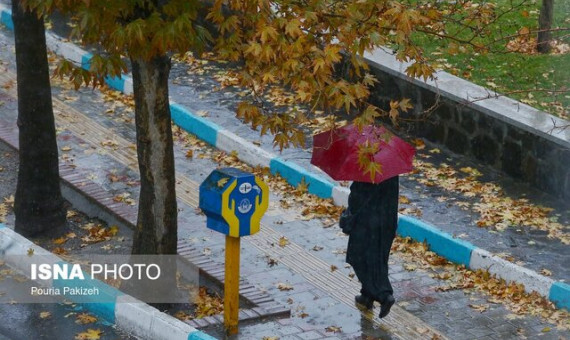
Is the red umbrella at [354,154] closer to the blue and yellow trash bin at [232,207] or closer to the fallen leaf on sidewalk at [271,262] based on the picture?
the blue and yellow trash bin at [232,207]

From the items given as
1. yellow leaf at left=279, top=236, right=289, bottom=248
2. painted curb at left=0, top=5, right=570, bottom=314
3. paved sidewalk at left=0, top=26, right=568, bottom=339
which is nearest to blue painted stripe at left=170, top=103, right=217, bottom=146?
painted curb at left=0, top=5, right=570, bottom=314

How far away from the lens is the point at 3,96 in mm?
15219

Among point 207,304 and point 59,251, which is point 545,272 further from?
point 59,251

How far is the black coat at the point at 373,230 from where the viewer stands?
959 cm

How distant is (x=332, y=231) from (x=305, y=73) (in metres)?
3.48

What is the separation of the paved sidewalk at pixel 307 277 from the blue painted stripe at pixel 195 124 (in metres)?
0.28

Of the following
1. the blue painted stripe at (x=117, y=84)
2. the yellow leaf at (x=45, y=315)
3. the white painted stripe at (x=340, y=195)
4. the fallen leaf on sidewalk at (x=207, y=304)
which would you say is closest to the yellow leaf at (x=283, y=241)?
the white painted stripe at (x=340, y=195)

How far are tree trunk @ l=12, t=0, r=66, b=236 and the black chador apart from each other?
3.42m

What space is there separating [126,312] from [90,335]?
372 mm

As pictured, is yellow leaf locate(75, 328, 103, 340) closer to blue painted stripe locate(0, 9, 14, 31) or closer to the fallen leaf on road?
the fallen leaf on road

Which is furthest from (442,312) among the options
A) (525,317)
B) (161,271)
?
(161,271)

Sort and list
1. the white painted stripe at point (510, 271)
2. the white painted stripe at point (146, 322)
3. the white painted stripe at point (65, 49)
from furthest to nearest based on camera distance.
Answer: the white painted stripe at point (65, 49) < the white painted stripe at point (510, 271) < the white painted stripe at point (146, 322)

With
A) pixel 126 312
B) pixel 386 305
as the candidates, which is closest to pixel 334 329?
pixel 386 305

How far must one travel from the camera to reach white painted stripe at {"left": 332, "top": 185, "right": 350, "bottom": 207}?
12125 millimetres
